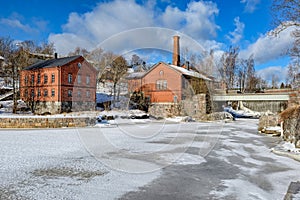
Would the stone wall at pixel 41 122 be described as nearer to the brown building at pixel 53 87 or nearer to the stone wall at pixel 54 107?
the stone wall at pixel 54 107

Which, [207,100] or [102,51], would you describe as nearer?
[102,51]

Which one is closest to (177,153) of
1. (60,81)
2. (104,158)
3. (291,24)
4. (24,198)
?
(104,158)

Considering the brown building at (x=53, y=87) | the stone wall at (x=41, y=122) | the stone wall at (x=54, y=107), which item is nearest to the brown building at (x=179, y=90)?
the stone wall at (x=41, y=122)

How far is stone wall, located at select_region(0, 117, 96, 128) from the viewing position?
64.1 feet

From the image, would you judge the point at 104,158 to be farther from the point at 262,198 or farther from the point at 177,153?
the point at 262,198

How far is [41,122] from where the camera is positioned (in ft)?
65.5

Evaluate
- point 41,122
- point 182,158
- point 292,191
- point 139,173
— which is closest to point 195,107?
point 41,122

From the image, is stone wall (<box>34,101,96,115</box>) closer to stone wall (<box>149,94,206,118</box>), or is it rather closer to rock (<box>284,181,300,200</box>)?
stone wall (<box>149,94,206,118</box>)

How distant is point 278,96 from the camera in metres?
38.8

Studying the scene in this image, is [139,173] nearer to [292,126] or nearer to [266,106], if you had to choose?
[292,126]

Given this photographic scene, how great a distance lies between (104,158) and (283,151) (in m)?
8.48

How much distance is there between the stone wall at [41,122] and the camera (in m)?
19.5

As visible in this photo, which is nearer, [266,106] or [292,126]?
[292,126]

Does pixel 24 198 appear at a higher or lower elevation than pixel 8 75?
lower
